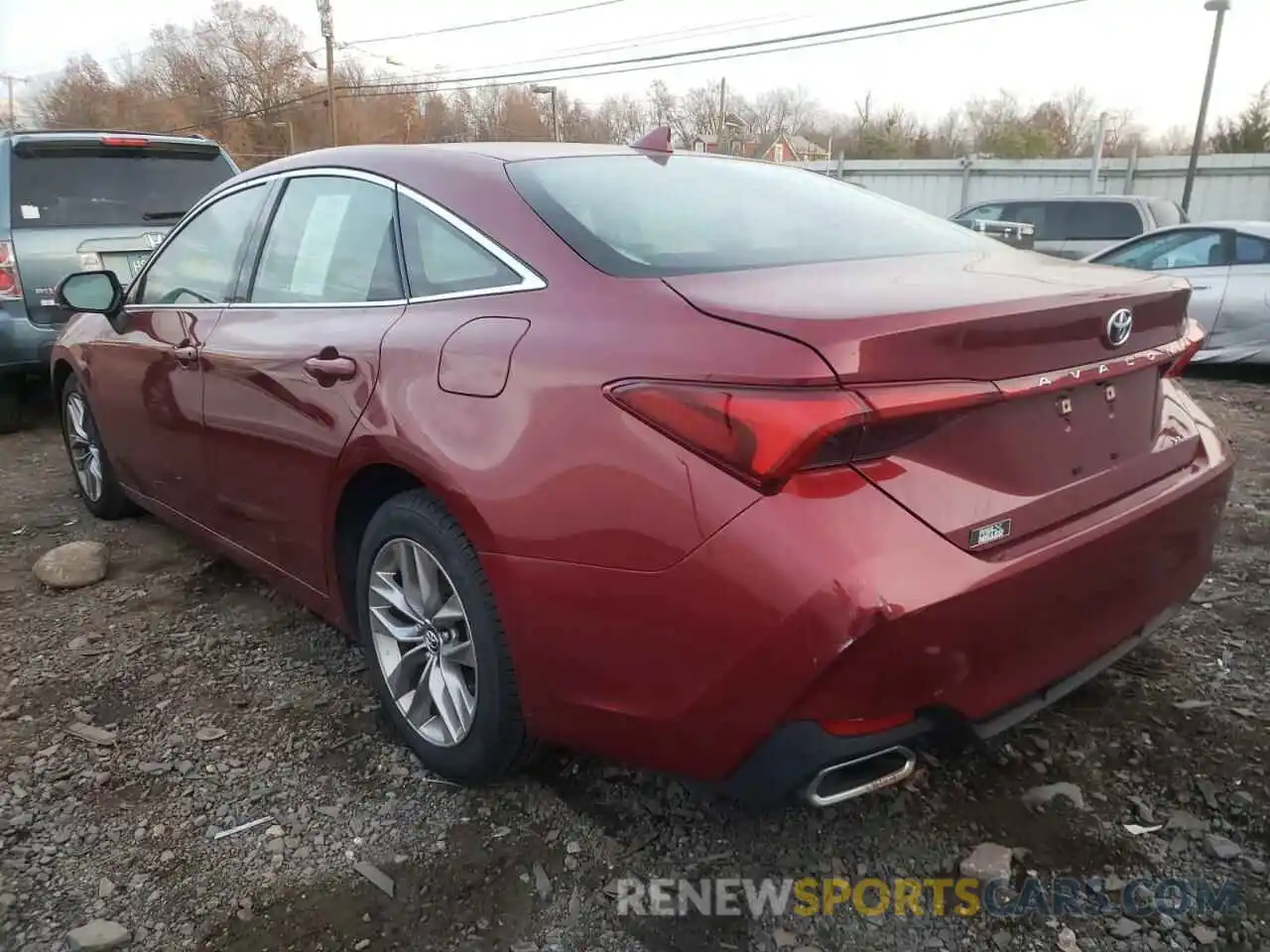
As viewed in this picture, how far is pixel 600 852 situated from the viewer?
210 centimetres

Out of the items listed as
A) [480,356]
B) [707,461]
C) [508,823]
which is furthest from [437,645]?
[707,461]

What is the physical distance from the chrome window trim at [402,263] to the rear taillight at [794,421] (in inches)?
21.9

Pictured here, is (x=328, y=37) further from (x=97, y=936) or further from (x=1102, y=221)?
(x=97, y=936)

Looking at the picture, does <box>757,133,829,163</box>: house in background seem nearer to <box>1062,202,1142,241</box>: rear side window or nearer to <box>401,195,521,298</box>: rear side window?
<box>401,195,521,298</box>: rear side window

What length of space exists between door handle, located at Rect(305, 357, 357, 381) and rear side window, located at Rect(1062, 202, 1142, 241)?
1265 cm

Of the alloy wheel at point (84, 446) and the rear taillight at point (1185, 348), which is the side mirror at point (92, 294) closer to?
the alloy wheel at point (84, 446)

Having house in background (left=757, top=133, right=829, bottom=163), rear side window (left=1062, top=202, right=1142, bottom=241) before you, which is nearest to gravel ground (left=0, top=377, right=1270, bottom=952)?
house in background (left=757, top=133, right=829, bottom=163)

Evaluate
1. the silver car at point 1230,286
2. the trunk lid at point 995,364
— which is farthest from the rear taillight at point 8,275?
the silver car at point 1230,286

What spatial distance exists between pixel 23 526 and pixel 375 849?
324 centimetres

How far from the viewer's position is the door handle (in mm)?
2357

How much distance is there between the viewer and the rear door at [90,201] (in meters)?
5.65

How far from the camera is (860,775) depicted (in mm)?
1740

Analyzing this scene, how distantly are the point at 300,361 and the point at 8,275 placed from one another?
13.7 feet

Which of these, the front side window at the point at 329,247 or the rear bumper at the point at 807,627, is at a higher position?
the front side window at the point at 329,247
